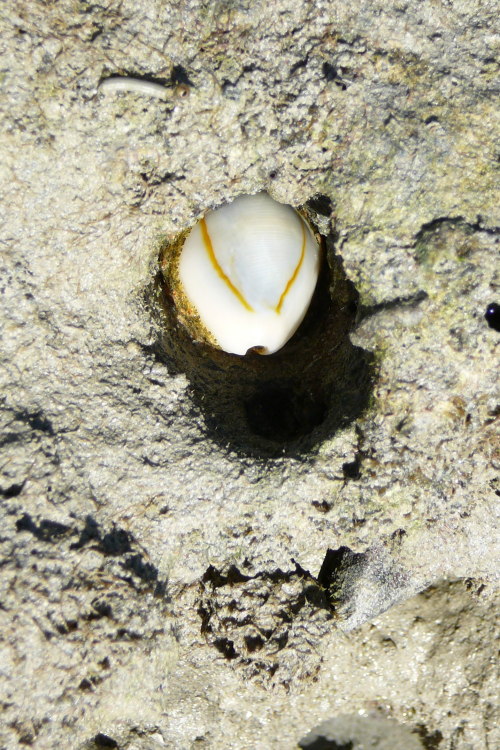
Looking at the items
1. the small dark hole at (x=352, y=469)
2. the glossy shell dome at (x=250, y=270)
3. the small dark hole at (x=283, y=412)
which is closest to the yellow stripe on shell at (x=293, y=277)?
the glossy shell dome at (x=250, y=270)

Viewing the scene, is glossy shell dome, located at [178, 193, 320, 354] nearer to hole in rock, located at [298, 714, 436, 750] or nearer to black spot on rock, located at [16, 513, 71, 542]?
black spot on rock, located at [16, 513, 71, 542]

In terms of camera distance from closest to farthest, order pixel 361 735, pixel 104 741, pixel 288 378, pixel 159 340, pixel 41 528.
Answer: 1. pixel 41 528
2. pixel 159 340
3. pixel 104 741
4. pixel 288 378
5. pixel 361 735

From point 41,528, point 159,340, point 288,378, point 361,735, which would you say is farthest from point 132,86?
point 361,735

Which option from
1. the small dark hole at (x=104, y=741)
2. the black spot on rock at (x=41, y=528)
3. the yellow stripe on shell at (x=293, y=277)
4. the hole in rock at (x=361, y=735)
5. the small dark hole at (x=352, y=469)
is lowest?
the hole in rock at (x=361, y=735)

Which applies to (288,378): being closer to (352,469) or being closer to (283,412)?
(283,412)

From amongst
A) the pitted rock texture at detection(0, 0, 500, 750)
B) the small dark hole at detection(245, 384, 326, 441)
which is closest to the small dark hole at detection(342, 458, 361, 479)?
the pitted rock texture at detection(0, 0, 500, 750)

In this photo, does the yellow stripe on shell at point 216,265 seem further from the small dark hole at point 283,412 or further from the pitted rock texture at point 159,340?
Answer: the small dark hole at point 283,412

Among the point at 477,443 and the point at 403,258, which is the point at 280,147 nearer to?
the point at 403,258
